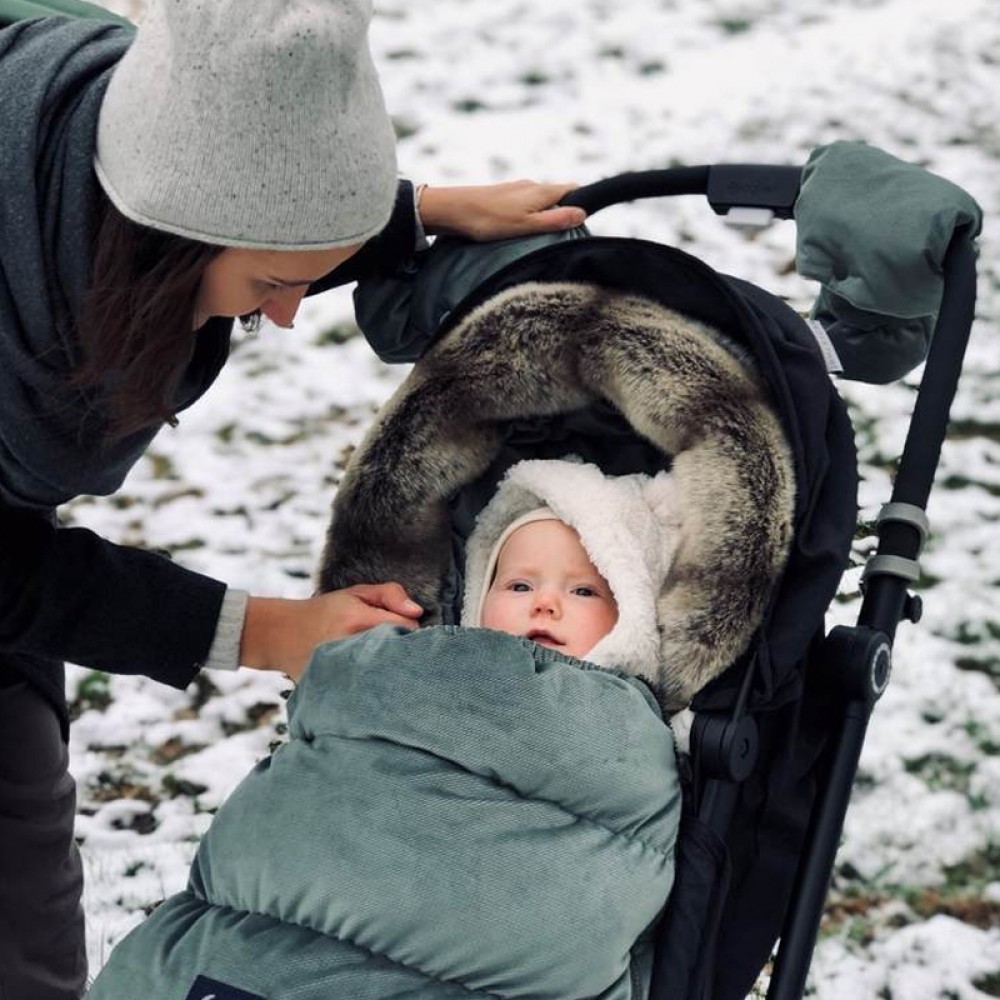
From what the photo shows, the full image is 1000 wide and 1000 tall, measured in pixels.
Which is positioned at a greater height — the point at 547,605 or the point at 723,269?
the point at 547,605

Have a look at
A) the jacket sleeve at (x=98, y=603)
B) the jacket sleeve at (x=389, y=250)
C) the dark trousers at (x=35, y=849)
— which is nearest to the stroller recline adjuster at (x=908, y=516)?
the jacket sleeve at (x=389, y=250)

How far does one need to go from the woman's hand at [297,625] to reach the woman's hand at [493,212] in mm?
554

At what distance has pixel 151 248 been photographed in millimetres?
1518

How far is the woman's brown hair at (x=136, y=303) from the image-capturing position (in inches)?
59.2

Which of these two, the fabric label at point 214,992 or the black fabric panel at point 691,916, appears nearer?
the fabric label at point 214,992

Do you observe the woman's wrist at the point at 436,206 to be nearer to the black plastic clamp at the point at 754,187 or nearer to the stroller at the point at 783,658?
the stroller at the point at 783,658

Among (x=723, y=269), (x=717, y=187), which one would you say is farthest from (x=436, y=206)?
(x=723, y=269)

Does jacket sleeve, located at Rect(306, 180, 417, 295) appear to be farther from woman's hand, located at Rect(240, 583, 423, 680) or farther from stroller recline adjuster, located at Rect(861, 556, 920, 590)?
stroller recline adjuster, located at Rect(861, 556, 920, 590)

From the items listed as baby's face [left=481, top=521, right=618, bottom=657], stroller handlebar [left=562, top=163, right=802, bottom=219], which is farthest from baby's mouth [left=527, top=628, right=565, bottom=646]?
stroller handlebar [left=562, top=163, right=802, bottom=219]

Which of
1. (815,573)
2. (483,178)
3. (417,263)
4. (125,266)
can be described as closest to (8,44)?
(125,266)

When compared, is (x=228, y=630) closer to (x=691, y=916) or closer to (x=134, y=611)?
(x=134, y=611)

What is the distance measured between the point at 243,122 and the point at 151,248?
0.18 m

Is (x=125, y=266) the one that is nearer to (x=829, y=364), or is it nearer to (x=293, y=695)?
(x=293, y=695)

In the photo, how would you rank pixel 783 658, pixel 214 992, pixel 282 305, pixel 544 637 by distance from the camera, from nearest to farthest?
pixel 214 992
pixel 282 305
pixel 783 658
pixel 544 637
